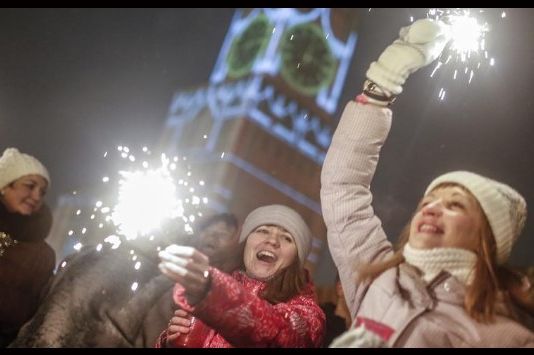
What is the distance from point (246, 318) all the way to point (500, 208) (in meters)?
1.22

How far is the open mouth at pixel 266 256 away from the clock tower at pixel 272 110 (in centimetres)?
3133

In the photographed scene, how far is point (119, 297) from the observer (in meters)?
3.84

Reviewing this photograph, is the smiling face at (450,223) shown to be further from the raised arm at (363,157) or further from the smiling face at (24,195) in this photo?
the smiling face at (24,195)

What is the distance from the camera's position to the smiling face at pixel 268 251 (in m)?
2.94

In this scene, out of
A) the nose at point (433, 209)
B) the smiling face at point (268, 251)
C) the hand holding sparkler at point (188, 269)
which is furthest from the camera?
the smiling face at point (268, 251)

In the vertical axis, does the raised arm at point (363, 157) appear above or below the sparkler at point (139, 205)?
above

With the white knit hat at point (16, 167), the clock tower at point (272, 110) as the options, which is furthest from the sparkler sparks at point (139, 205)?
the clock tower at point (272, 110)

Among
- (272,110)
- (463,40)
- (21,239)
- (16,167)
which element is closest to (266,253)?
Result: (463,40)

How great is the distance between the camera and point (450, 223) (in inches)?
92.2

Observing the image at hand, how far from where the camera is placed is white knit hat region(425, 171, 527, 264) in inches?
92.5

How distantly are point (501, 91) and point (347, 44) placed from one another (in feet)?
116

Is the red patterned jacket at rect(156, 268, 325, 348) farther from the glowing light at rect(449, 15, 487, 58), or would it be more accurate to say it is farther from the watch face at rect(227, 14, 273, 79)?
the watch face at rect(227, 14, 273, 79)

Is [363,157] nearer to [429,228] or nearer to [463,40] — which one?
[429,228]
